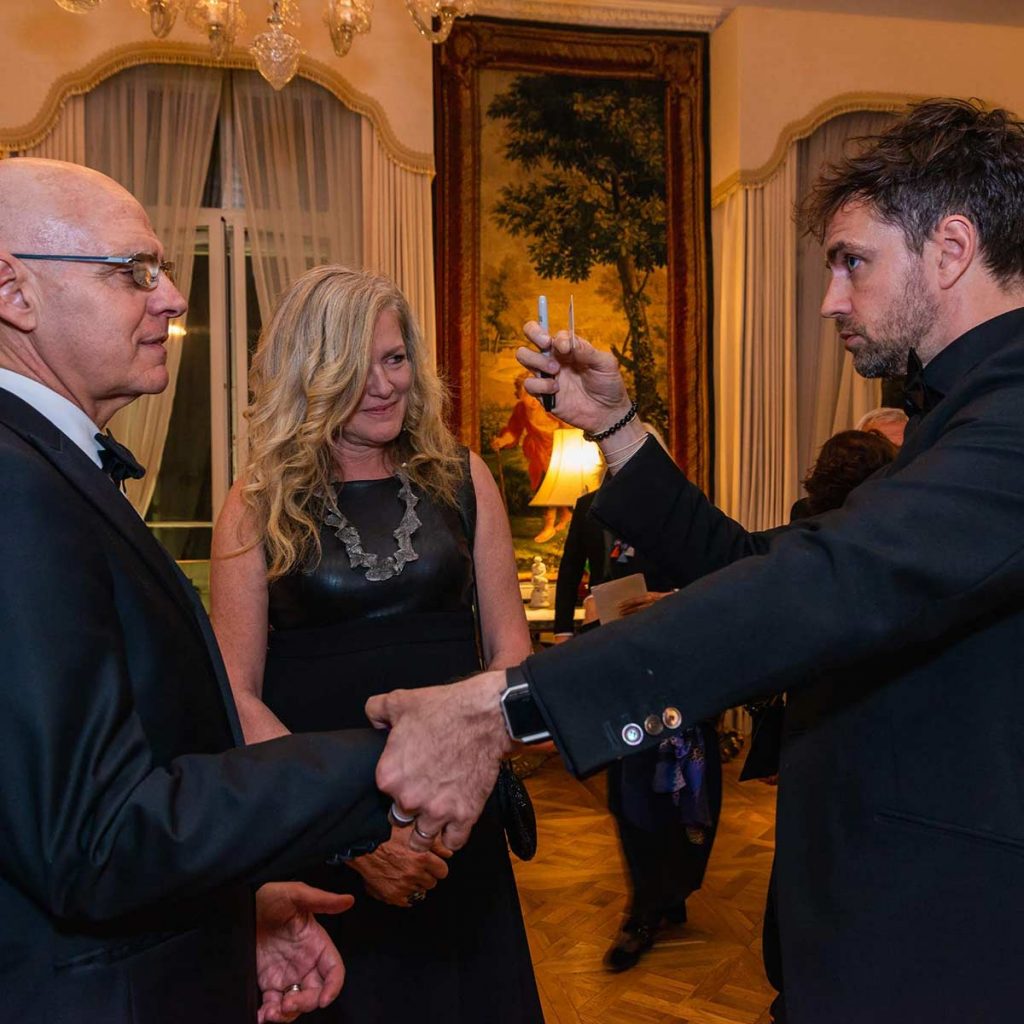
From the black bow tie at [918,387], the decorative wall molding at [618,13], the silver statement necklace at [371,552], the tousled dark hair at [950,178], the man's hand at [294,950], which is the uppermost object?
the decorative wall molding at [618,13]

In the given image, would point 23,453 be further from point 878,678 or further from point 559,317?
point 559,317

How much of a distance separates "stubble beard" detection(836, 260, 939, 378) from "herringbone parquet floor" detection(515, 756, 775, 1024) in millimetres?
1510

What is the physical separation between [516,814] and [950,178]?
57.6 inches

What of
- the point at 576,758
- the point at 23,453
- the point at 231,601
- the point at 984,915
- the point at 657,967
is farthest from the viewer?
the point at 657,967

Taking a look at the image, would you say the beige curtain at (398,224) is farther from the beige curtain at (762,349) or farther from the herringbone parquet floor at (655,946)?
the herringbone parquet floor at (655,946)

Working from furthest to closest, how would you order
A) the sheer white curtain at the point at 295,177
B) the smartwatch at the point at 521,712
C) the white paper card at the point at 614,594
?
1. the sheer white curtain at the point at 295,177
2. the white paper card at the point at 614,594
3. the smartwatch at the point at 521,712

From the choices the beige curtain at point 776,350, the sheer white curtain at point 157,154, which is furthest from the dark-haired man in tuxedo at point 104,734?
the beige curtain at point 776,350

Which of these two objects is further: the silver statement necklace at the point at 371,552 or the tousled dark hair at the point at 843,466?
the tousled dark hair at the point at 843,466

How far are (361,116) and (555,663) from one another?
6768mm

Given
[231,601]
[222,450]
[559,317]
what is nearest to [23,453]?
[231,601]

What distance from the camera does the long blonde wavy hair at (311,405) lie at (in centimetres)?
248

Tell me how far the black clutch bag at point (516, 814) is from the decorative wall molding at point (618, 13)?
6.89m

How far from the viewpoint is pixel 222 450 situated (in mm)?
7469

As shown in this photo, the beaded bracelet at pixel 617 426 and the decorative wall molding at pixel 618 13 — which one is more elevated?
the decorative wall molding at pixel 618 13
